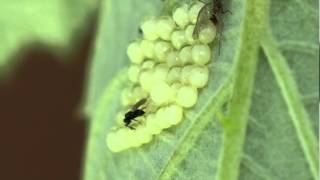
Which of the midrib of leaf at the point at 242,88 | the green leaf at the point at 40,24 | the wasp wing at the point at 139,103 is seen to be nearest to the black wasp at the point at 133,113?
the wasp wing at the point at 139,103

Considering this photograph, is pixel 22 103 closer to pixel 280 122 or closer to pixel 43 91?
pixel 43 91

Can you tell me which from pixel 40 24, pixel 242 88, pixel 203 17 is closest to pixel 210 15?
pixel 203 17

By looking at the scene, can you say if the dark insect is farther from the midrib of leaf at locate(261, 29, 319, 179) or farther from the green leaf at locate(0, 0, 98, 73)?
the green leaf at locate(0, 0, 98, 73)

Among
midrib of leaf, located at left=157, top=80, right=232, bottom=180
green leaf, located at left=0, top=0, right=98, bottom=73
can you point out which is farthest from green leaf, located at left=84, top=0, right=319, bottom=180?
green leaf, located at left=0, top=0, right=98, bottom=73

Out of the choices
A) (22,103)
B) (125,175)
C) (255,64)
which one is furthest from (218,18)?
(22,103)

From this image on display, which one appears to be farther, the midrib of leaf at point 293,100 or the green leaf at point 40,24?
the green leaf at point 40,24

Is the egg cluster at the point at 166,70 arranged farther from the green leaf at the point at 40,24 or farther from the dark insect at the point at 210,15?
the green leaf at the point at 40,24
